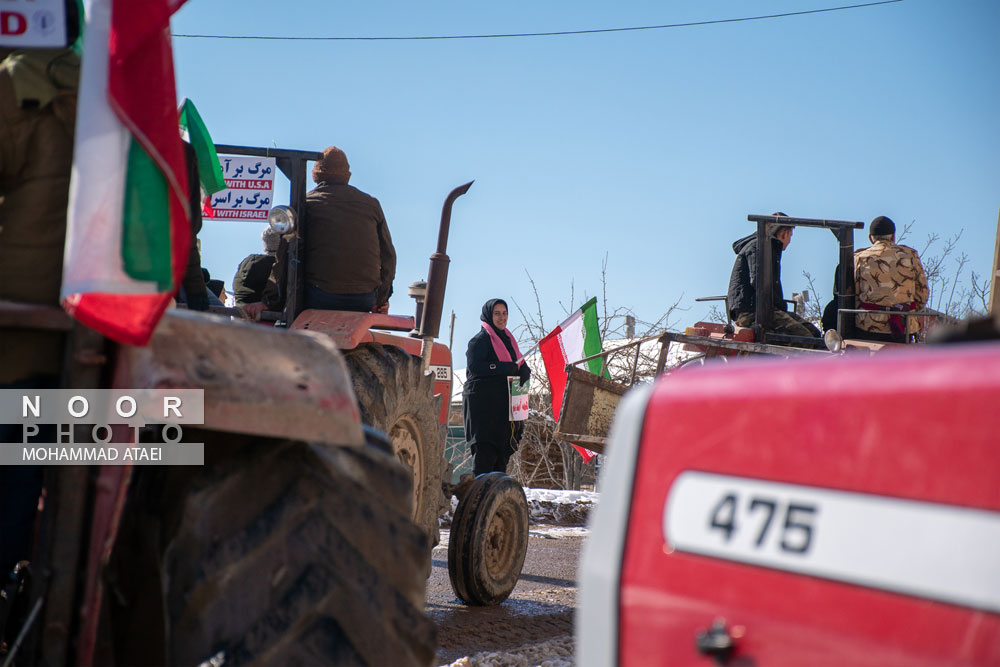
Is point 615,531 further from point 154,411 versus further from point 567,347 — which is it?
point 567,347

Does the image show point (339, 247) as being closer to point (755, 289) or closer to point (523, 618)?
point (523, 618)

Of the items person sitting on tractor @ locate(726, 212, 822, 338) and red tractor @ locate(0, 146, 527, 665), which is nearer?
red tractor @ locate(0, 146, 527, 665)

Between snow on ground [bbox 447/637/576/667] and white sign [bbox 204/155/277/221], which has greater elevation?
white sign [bbox 204/155/277/221]

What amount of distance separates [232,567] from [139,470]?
41 centimetres

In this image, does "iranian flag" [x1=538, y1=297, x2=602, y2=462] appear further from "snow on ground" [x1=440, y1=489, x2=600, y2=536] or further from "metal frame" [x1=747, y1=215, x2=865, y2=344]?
"metal frame" [x1=747, y1=215, x2=865, y2=344]

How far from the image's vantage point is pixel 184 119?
4.70m

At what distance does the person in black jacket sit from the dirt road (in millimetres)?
1343

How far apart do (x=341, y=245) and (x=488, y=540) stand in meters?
1.94

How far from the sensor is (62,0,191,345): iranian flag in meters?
1.88

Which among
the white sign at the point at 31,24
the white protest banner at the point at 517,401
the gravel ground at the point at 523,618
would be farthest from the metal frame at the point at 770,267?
the white sign at the point at 31,24

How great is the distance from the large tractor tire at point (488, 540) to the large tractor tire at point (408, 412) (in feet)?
0.65

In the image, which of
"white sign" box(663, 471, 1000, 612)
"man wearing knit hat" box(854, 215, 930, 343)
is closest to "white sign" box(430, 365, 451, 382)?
"man wearing knit hat" box(854, 215, 930, 343)

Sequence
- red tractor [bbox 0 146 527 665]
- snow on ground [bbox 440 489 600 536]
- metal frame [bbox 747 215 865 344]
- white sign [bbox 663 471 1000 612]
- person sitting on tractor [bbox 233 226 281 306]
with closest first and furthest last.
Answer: white sign [bbox 663 471 1000 612] → red tractor [bbox 0 146 527 665] → person sitting on tractor [bbox 233 226 281 306] → metal frame [bbox 747 215 865 344] → snow on ground [bbox 440 489 600 536]

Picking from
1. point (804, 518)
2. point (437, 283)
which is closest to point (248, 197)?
point (437, 283)
